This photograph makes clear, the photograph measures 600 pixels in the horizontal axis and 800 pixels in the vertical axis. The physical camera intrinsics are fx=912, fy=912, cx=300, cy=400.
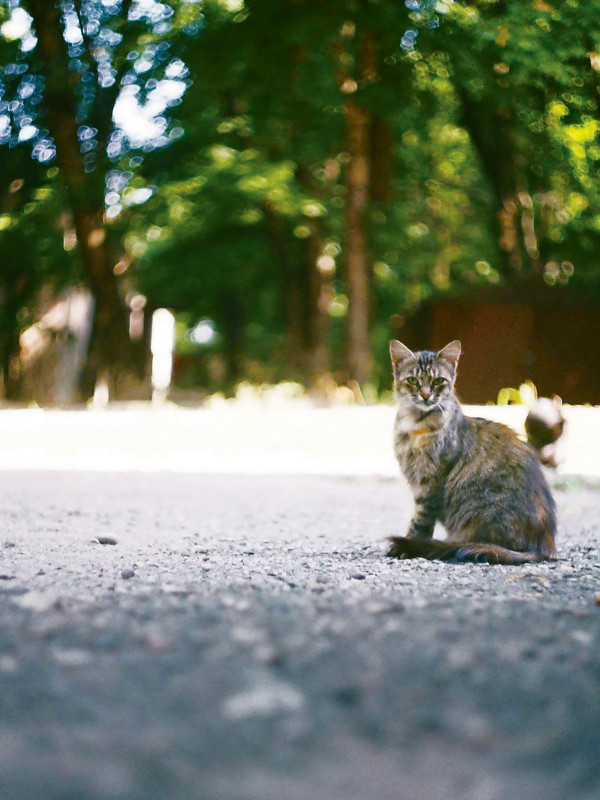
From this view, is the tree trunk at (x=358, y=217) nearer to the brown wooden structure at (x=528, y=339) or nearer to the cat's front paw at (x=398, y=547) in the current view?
the brown wooden structure at (x=528, y=339)

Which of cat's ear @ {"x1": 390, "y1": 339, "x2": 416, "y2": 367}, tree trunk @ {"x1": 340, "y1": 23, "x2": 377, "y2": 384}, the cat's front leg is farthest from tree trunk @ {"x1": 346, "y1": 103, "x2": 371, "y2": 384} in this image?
the cat's front leg

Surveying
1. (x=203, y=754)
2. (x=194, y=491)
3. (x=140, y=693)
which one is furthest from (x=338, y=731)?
(x=194, y=491)

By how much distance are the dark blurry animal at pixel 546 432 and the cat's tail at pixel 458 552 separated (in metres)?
5.05

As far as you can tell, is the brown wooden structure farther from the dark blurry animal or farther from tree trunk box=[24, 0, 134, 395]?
the dark blurry animal

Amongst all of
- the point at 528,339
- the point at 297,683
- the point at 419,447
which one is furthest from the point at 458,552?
the point at 528,339

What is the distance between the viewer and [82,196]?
14.4 m

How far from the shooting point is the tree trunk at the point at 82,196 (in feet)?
47.7

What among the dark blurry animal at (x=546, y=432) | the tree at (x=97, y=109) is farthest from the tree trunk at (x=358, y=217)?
the dark blurry animal at (x=546, y=432)

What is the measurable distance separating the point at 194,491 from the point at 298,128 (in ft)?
32.7

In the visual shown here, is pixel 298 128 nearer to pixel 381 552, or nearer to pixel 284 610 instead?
pixel 381 552

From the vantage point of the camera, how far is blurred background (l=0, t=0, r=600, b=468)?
48.4 ft

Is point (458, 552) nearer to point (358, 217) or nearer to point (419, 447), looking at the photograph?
point (419, 447)

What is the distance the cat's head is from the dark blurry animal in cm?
445

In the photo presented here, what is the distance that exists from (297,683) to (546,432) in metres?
7.84
